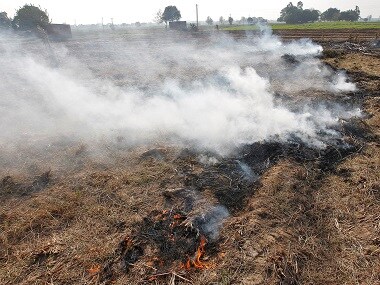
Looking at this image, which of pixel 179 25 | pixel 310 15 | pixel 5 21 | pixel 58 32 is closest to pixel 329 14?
pixel 310 15

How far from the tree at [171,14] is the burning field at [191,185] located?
65.4m

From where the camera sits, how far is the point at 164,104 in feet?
30.9

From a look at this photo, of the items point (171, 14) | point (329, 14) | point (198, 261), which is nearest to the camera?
point (198, 261)

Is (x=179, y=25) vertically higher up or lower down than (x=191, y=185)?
higher up

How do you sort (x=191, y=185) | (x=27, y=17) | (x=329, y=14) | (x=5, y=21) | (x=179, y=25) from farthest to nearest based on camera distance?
1. (x=329, y=14)
2. (x=179, y=25)
3. (x=5, y=21)
4. (x=27, y=17)
5. (x=191, y=185)

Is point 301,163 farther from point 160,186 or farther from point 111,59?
point 111,59

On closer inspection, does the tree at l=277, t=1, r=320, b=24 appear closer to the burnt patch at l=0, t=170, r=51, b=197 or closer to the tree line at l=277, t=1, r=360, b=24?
the tree line at l=277, t=1, r=360, b=24

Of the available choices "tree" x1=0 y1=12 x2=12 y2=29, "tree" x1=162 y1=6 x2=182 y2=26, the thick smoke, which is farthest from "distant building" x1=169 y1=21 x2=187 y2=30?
the thick smoke

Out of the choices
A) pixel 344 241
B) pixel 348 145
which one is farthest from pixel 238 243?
pixel 348 145

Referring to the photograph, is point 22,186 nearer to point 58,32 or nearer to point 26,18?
point 58,32

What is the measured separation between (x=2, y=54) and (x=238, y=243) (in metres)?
18.4

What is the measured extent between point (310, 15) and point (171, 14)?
107ft

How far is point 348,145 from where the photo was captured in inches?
270

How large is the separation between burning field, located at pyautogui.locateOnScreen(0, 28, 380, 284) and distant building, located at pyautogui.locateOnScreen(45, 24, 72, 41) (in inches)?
1074
